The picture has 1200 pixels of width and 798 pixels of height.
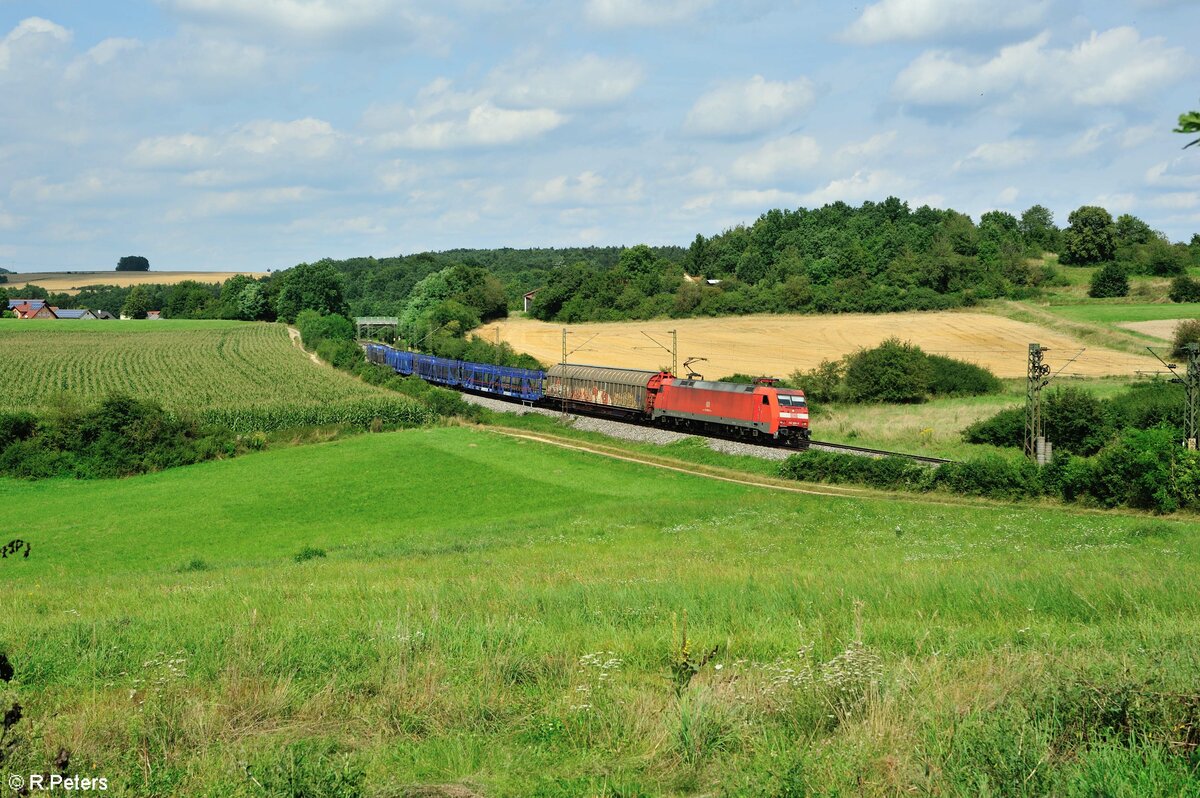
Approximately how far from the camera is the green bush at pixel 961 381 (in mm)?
72938

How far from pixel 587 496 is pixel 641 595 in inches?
1182

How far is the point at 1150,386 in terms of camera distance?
61.5 m

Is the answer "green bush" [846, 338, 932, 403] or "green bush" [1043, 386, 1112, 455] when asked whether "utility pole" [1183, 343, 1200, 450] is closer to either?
"green bush" [1043, 386, 1112, 455]

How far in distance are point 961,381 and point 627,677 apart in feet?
228

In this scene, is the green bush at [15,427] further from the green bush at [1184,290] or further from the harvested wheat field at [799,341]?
the green bush at [1184,290]

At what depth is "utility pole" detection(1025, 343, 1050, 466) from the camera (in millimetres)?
46906

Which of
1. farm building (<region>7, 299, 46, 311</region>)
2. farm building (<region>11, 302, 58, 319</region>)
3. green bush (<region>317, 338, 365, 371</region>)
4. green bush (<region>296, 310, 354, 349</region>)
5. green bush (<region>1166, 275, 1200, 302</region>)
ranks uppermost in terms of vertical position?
farm building (<region>7, 299, 46, 311</region>)

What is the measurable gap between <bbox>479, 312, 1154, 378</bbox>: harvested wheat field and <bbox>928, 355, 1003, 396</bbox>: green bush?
4.73 metres

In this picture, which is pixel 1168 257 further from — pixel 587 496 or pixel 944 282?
pixel 587 496

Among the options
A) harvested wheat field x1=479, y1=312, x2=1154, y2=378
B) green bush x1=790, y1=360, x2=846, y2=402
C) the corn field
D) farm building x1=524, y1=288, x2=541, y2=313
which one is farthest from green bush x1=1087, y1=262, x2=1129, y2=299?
the corn field

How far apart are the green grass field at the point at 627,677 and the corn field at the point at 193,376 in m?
47.5

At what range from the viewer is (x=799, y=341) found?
332ft

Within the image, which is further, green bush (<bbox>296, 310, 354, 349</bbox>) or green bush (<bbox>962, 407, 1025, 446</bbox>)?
green bush (<bbox>296, 310, 354, 349</bbox>)

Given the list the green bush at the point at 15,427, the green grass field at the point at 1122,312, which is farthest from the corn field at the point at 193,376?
the green grass field at the point at 1122,312
